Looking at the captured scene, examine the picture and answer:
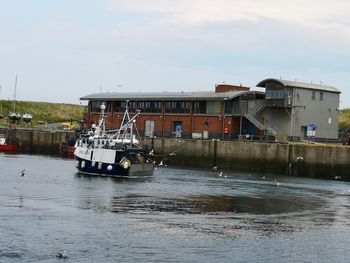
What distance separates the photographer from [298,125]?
319 ft

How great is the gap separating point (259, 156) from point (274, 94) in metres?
12.8

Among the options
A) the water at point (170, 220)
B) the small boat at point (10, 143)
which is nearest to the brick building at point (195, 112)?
the small boat at point (10, 143)

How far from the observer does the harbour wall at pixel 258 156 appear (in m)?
81.9

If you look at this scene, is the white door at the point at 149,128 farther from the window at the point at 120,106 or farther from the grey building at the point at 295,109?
the grey building at the point at 295,109

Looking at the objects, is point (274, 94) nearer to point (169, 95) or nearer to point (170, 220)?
point (169, 95)

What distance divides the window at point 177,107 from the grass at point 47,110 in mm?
75077

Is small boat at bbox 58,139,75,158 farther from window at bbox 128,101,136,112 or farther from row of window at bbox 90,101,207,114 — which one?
window at bbox 128,101,136,112

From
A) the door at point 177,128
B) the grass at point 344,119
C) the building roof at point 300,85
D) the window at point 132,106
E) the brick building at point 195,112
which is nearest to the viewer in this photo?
the building roof at point 300,85

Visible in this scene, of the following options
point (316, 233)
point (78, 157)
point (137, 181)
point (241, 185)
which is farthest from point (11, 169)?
point (316, 233)

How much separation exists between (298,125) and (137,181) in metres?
33.3

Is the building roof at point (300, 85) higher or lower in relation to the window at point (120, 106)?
higher

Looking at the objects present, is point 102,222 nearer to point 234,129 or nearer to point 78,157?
point 78,157

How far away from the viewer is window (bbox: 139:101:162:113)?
109750 mm

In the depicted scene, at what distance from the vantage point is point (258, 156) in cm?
8844
